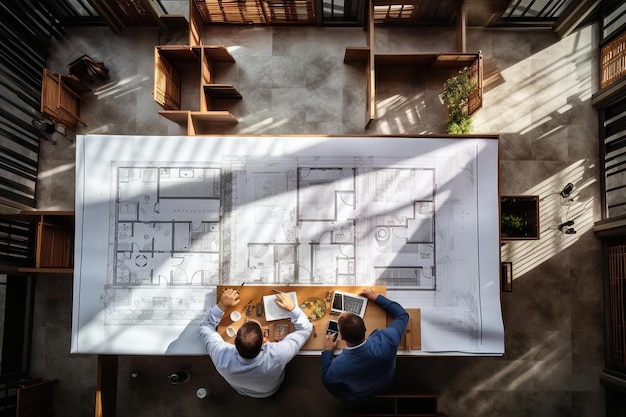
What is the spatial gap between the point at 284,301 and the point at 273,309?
0.46 ft

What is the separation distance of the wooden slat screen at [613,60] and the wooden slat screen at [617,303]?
6.25 feet

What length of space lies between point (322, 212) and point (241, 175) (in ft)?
2.89

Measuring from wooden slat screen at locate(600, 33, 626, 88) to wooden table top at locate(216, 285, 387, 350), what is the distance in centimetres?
358

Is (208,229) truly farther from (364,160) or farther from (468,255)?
(468,255)

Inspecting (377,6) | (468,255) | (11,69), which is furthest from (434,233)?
(11,69)

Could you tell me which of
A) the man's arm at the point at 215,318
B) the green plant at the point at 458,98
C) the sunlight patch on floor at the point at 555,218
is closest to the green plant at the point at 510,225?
the sunlight patch on floor at the point at 555,218

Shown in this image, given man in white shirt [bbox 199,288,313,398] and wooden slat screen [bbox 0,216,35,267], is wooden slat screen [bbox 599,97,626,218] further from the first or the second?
wooden slat screen [bbox 0,216,35,267]

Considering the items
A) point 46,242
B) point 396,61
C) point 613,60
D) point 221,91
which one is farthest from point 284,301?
point 613,60

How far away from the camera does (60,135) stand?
187 inches

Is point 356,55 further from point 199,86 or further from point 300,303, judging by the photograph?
point 300,303

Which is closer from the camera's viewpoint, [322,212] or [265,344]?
[265,344]

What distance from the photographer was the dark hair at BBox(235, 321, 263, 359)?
3211 millimetres

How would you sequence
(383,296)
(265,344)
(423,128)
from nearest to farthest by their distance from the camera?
(265,344), (383,296), (423,128)

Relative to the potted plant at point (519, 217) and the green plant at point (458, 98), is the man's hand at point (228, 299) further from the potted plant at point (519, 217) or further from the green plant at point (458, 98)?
the green plant at point (458, 98)
